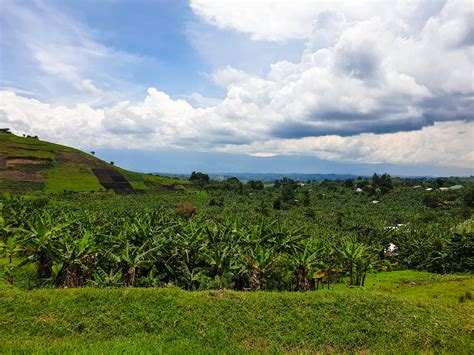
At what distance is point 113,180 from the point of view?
122812 mm

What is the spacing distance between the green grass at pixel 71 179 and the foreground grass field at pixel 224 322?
9218cm

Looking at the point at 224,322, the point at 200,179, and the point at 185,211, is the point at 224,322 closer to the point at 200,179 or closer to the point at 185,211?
the point at 185,211

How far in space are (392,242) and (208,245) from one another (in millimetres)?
47200

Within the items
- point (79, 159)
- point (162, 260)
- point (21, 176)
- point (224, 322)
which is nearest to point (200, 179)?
point (79, 159)

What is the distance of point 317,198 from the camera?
452 ft

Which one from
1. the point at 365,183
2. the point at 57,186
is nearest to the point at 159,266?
the point at 57,186

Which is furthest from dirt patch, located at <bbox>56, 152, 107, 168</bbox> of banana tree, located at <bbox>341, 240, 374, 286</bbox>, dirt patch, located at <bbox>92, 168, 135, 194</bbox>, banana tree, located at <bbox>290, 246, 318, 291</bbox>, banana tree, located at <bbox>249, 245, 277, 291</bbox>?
banana tree, located at <bbox>290, 246, 318, 291</bbox>

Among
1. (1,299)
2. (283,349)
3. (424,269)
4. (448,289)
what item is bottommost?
(424,269)

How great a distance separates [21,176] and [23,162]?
37.5 ft

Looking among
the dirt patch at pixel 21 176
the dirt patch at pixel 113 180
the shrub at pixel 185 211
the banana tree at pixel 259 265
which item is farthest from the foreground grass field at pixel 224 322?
the dirt patch at pixel 113 180

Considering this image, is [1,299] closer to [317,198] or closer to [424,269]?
[424,269]

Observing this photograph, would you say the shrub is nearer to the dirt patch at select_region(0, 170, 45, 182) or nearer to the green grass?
the green grass

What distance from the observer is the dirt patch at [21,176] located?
97.8 metres

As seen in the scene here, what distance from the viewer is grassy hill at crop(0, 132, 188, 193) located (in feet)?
326
